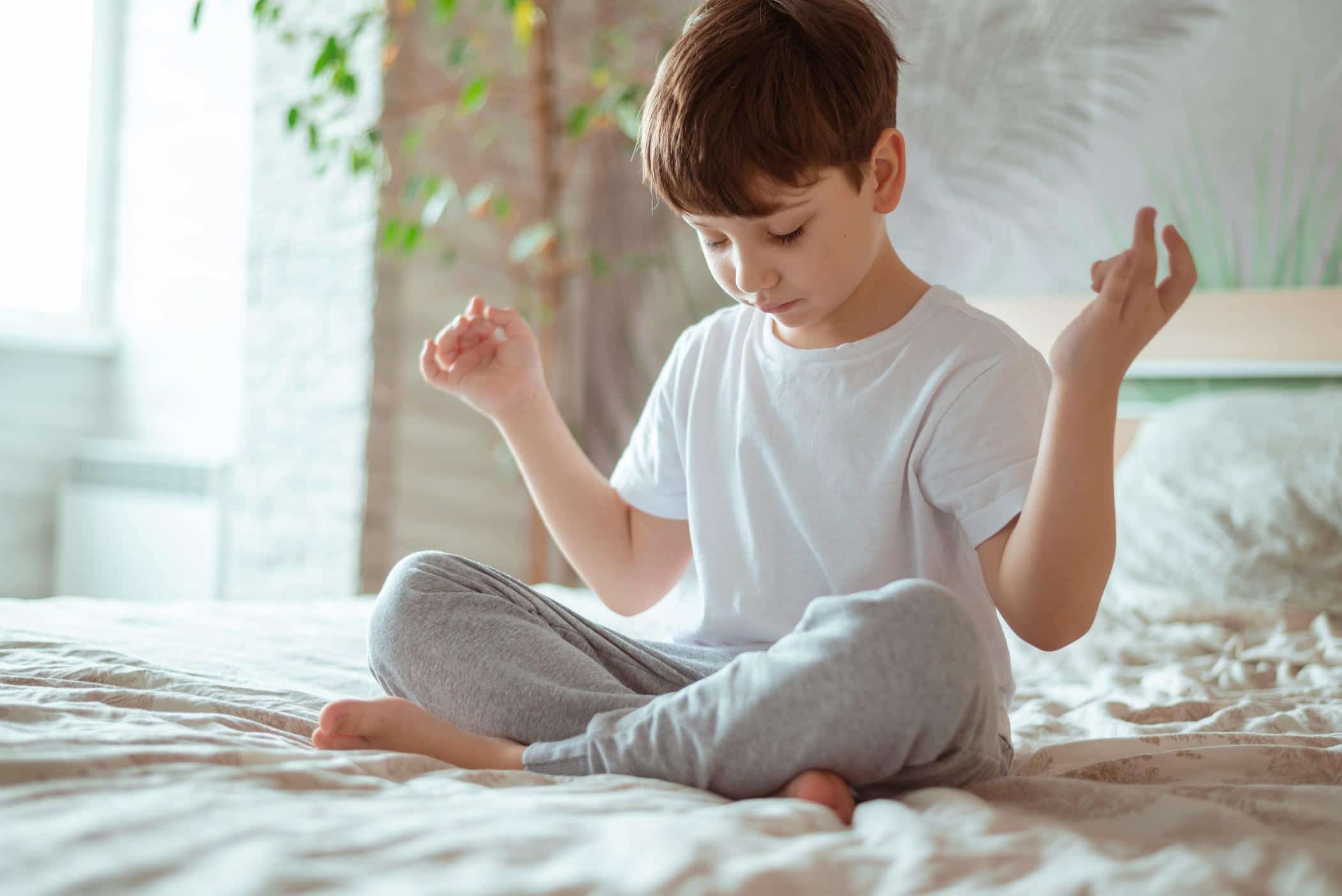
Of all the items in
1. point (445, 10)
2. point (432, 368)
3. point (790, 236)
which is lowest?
point (432, 368)

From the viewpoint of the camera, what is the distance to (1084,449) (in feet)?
2.62

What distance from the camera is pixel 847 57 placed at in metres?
0.94

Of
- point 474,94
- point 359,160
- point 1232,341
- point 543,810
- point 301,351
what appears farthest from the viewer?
point 301,351

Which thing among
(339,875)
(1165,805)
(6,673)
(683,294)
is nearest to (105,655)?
(6,673)

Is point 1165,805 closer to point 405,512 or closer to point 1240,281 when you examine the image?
point 1240,281

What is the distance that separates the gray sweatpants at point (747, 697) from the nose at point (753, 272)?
0.92 ft

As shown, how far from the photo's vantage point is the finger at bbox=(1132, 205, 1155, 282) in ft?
2.54

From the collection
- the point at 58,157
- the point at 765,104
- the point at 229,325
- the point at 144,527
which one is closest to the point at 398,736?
the point at 765,104

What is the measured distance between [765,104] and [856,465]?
303 mm

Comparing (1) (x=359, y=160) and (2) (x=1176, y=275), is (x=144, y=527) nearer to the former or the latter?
(1) (x=359, y=160)

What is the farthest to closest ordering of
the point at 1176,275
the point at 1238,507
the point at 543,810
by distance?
1. the point at 1238,507
2. the point at 1176,275
3. the point at 543,810

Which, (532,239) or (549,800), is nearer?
(549,800)

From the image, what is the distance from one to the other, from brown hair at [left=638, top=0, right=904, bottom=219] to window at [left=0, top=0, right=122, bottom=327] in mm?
2662

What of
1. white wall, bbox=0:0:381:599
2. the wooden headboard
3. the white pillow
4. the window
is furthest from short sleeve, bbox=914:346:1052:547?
the window
